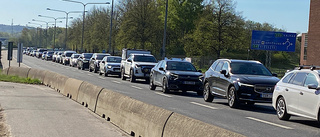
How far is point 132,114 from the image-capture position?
10703 mm

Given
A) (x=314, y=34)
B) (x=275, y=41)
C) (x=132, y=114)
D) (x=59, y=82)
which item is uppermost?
(x=314, y=34)

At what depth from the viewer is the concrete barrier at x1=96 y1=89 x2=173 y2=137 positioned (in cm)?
913

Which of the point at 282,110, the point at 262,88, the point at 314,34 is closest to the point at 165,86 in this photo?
the point at 262,88

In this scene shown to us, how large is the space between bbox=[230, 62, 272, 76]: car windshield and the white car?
3.36m

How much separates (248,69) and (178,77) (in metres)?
4.93

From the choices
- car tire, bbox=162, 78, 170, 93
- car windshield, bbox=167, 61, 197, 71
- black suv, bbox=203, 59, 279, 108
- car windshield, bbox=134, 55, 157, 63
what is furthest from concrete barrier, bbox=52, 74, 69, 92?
car windshield, bbox=134, 55, 157, 63

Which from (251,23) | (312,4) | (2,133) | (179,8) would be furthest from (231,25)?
(2,133)

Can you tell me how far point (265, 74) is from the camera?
57.4ft

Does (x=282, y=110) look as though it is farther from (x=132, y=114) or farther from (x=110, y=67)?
(x=110, y=67)

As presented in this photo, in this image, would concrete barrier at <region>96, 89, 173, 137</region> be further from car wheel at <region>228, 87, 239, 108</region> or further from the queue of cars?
car wheel at <region>228, 87, 239, 108</region>

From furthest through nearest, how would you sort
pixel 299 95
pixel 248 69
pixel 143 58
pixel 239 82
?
pixel 143 58 < pixel 248 69 < pixel 239 82 < pixel 299 95

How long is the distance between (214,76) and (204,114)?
13.4 feet

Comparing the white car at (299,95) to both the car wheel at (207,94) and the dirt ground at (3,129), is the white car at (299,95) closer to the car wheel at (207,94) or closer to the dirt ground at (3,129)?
the car wheel at (207,94)

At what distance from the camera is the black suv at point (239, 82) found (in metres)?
16.0
